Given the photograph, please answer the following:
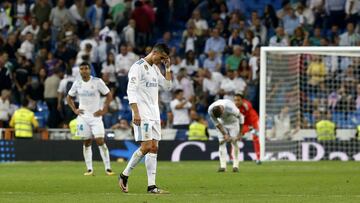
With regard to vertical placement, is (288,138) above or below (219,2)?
below

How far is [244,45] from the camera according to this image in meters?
35.8

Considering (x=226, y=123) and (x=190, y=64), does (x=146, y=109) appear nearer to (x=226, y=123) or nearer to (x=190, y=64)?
(x=226, y=123)

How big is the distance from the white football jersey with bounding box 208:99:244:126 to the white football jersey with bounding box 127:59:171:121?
23.8 ft

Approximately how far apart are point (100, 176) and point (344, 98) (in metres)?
12.6

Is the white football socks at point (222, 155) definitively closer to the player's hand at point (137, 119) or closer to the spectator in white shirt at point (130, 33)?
the player's hand at point (137, 119)

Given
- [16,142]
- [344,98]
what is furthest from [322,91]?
[16,142]

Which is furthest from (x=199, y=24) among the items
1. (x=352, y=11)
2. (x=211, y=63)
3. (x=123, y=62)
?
(x=352, y=11)

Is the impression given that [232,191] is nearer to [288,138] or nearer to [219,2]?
[288,138]

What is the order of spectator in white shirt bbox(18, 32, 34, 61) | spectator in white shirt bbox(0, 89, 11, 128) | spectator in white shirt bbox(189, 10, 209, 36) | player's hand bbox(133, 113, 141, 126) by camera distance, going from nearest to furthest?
player's hand bbox(133, 113, 141, 126), spectator in white shirt bbox(0, 89, 11, 128), spectator in white shirt bbox(189, 10, 209, 36), spectator in white shirt bbox(18, 32, 34, 61)

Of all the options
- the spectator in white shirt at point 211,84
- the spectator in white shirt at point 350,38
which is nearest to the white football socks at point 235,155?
the spectator in white shirt at point 211,84

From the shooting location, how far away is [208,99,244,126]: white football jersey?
25.2 m

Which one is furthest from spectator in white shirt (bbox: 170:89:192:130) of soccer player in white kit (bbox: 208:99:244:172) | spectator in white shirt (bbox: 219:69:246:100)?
soccer player in white kit (bbox: 208:99:244:172)

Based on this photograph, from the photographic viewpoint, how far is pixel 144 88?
17.7 m

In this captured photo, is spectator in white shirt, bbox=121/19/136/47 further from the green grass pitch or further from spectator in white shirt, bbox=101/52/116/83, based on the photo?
the green grass pitch
